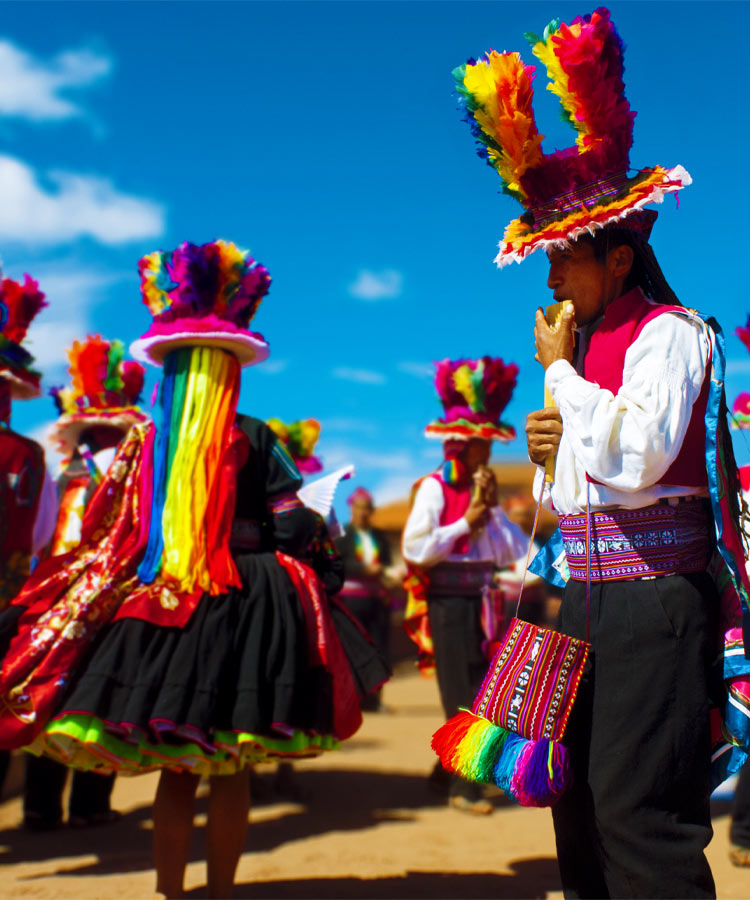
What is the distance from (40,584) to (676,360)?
8.69 feet

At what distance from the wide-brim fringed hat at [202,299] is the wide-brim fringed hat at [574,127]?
1.57 m

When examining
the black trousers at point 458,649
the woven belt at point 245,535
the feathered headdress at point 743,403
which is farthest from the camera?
the black trousers at point 458,649

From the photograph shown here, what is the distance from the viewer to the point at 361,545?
10719 mm

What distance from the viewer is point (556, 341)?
100 inches

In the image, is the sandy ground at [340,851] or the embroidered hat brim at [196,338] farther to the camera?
the sandy ground at [340,851]

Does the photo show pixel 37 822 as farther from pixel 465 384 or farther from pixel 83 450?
pixel 465 384

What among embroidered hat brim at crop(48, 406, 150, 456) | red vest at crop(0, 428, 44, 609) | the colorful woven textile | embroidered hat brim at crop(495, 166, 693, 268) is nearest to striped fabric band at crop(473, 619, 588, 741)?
the colorful woven textile

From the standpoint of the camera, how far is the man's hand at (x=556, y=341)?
8.31 feet

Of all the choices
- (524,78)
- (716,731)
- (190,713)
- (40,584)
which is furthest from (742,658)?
(40,584)

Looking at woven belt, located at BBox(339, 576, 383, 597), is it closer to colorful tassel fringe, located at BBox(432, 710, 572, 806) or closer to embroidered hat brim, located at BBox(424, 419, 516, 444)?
embroidered hat brim, located at BBox(424, 419, 516, 444)

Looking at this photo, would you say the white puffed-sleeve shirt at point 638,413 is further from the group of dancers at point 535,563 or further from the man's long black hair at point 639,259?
the man's long black hair at point 639,259

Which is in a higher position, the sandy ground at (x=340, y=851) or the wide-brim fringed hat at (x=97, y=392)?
the wide-brim fringed hat at (x=97, y=392)

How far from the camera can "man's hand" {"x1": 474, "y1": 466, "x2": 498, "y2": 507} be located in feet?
19.6

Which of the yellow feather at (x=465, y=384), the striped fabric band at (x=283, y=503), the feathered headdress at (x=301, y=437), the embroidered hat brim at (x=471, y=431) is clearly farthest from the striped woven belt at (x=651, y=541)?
the feathered headdress at (x=301, y=437)
